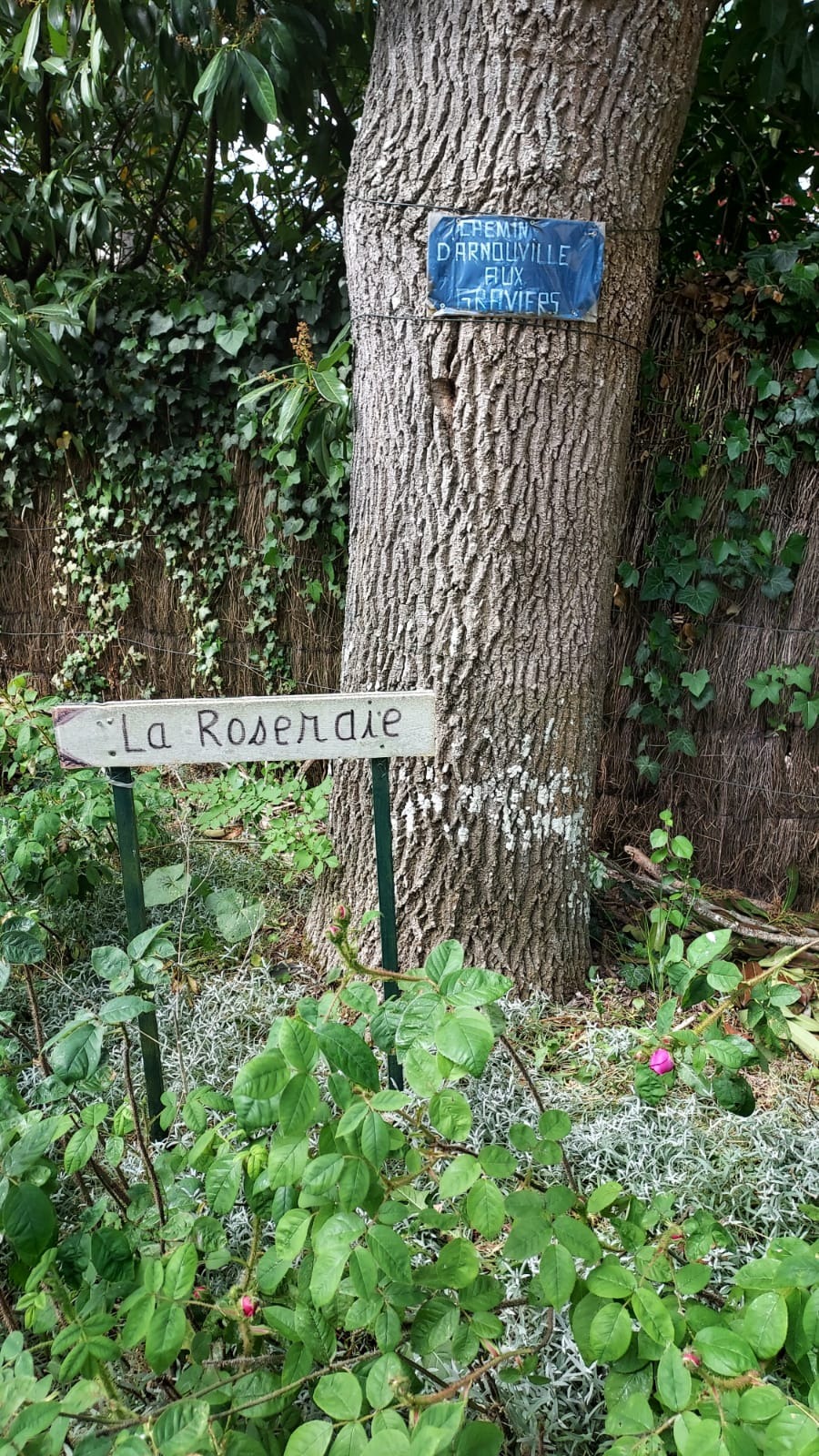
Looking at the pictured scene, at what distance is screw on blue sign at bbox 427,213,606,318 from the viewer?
68.1 inches

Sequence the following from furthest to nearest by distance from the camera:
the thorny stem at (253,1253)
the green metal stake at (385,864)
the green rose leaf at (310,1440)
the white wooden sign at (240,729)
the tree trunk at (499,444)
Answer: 1. the tree trunk at (499,444)
2. the green metal stake at (385,864)
3. the white wooden sign at (240,729)
4. the thorny stem at (253,1253)
5. the green rose leaf at (310,1440)

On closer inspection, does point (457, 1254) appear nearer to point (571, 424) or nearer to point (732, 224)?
point (571, 424)

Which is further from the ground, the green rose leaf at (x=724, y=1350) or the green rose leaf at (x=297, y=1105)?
the green rose leaf at (x=297, y=1105)

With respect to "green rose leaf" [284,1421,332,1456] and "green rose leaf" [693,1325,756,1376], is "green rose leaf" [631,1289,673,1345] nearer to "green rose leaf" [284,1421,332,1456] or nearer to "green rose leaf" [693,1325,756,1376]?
"green rose leaf" [693,1325,756,1376]

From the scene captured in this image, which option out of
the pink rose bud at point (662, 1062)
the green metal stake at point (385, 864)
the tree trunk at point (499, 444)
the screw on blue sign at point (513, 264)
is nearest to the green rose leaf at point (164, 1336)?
the pink rose bud at point (662, 1062)

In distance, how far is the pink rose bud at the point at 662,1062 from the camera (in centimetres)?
110

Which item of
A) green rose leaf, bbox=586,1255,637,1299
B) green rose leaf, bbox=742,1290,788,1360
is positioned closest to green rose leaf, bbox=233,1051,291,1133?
green rose leaf, bbox=586,1255,637,1299

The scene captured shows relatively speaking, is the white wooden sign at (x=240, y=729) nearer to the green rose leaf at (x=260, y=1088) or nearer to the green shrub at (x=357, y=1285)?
the green shrub at (x=357, y=1285)

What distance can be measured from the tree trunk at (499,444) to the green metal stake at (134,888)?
25.9 inches

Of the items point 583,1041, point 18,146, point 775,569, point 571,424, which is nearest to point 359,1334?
point 583,1041

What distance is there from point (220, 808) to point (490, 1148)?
83.6 inches

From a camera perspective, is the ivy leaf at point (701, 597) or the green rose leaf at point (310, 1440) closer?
the green rose leaf at point (310, 1440)

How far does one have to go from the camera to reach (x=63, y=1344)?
2.92 ft

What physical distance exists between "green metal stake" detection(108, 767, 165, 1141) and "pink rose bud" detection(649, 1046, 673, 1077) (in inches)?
35.5
